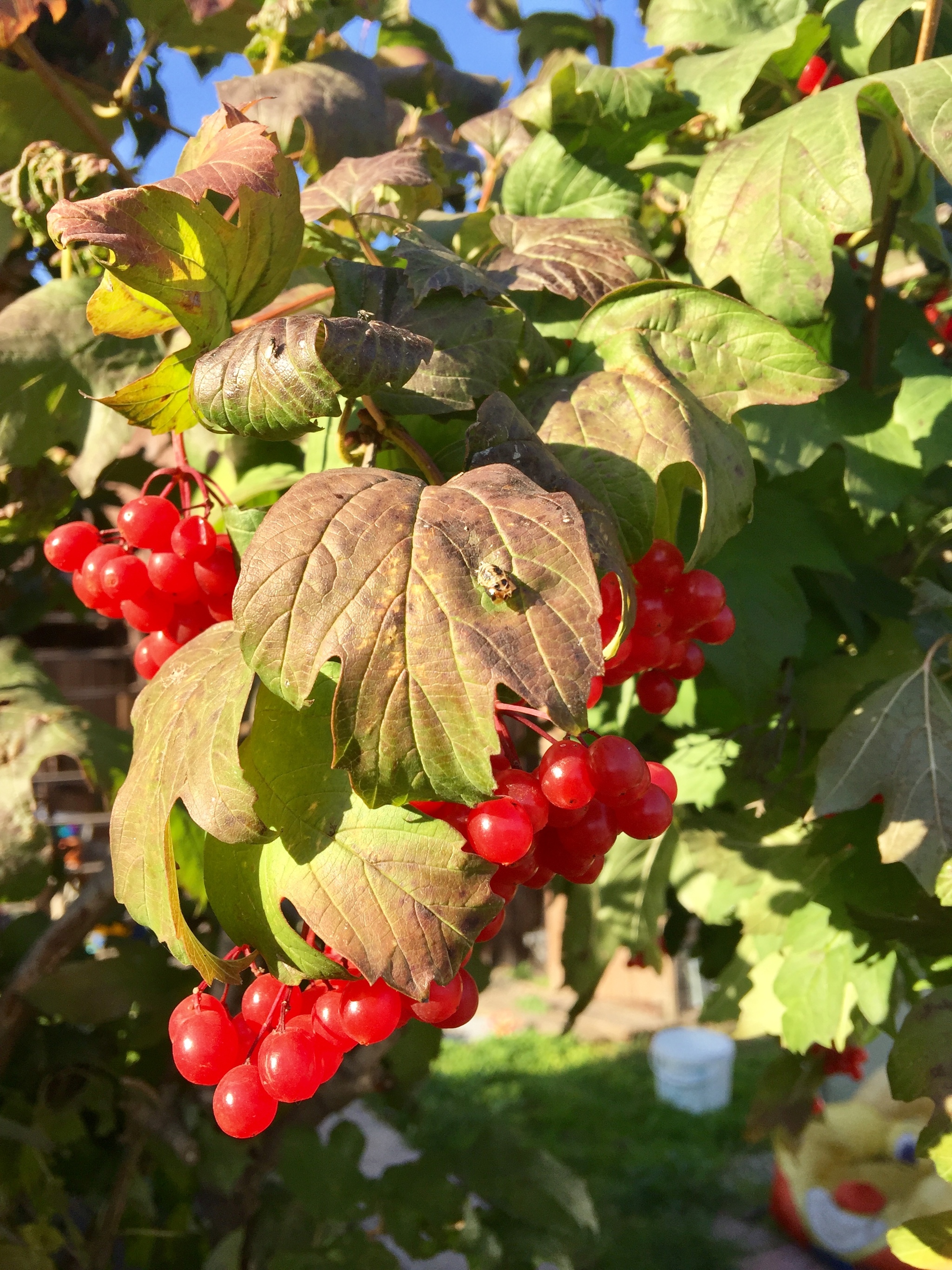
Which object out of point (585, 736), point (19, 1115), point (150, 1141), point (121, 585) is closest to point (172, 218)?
point (121, 585)

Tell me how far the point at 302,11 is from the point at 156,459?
26.5 inches

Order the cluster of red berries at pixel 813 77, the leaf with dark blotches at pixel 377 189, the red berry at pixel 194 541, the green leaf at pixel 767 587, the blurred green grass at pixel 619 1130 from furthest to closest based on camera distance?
the blurred green grass at pixel 619 1130
the cluster of red berries at pixel 813 77
the green leaf at pixel 767 587
the leaf with dark blotches at pixel 377 189
the red berry at pixel 194 541

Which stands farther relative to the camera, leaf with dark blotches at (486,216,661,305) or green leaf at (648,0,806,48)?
green leaf at (648,0,806,48)

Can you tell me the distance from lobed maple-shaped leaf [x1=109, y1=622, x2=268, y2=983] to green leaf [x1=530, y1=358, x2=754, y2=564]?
28 centimetres

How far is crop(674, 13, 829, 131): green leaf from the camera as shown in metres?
1.03

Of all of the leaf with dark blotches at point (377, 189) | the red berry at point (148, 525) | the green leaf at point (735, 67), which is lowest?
the red berry at point (148, 525)

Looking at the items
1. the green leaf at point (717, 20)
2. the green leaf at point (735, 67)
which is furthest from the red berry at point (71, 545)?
the green leaf at point (717, 20)

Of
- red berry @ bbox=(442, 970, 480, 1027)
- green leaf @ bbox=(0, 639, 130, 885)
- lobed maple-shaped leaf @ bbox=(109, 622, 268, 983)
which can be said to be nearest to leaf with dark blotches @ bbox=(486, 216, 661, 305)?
lobed maple-shaped leaf @ bbox=(109, 622, 268, 983)

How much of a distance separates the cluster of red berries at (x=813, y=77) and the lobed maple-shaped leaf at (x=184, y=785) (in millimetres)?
983

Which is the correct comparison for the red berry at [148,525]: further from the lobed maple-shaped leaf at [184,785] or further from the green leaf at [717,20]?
the green leaf at [717,20]

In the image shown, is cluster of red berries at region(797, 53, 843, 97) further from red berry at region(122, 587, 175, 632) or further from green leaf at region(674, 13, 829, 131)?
red berry at region(122, 587, 175, 632)

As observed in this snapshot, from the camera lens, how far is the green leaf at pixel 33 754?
3.86ft

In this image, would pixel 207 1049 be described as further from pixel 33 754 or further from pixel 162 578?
pixel 33 754

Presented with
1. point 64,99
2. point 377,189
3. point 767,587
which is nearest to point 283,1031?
point 767,587
